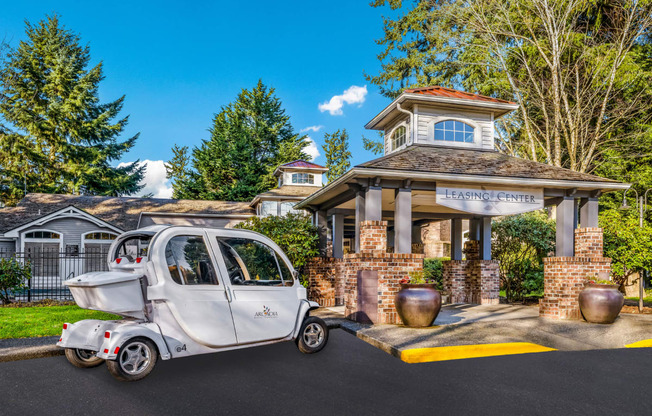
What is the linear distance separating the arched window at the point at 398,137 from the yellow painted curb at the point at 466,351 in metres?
8.11

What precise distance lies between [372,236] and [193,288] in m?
4.86

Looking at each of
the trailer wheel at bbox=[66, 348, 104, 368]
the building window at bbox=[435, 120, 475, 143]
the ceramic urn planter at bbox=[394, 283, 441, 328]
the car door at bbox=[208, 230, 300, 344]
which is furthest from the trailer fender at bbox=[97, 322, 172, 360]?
the building window at bbox=[435, 120, 475, 143]

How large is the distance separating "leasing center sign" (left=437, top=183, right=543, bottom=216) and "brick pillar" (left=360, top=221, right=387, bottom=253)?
159 cm

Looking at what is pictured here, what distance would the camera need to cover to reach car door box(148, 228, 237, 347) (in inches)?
230

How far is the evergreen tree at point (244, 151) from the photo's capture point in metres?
38.5

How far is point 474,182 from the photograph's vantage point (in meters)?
10.8

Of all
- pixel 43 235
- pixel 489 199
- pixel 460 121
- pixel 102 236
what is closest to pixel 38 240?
pixel 43 235

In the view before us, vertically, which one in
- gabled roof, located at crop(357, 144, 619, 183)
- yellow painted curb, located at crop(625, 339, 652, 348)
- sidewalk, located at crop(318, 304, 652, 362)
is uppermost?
gabled roof, located at crop(357, 144, 619, 183)

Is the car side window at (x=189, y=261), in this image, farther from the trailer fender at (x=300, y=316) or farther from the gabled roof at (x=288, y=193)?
the gabled roof at (x=288, y=193)

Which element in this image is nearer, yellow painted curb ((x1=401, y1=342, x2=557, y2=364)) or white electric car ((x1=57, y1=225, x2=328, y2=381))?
white electric car ((x1=57, y1=225, x2=328, y2=381))

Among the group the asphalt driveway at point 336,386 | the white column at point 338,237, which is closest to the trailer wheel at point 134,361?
the asphalt driveway at point 336,386

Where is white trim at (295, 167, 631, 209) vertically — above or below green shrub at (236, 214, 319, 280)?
above

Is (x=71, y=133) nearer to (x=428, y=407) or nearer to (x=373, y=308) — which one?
(x=373, y=308)

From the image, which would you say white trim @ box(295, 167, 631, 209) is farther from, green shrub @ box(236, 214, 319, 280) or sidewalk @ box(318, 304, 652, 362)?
sidewalk @ box(318, 304, 652, 362)
